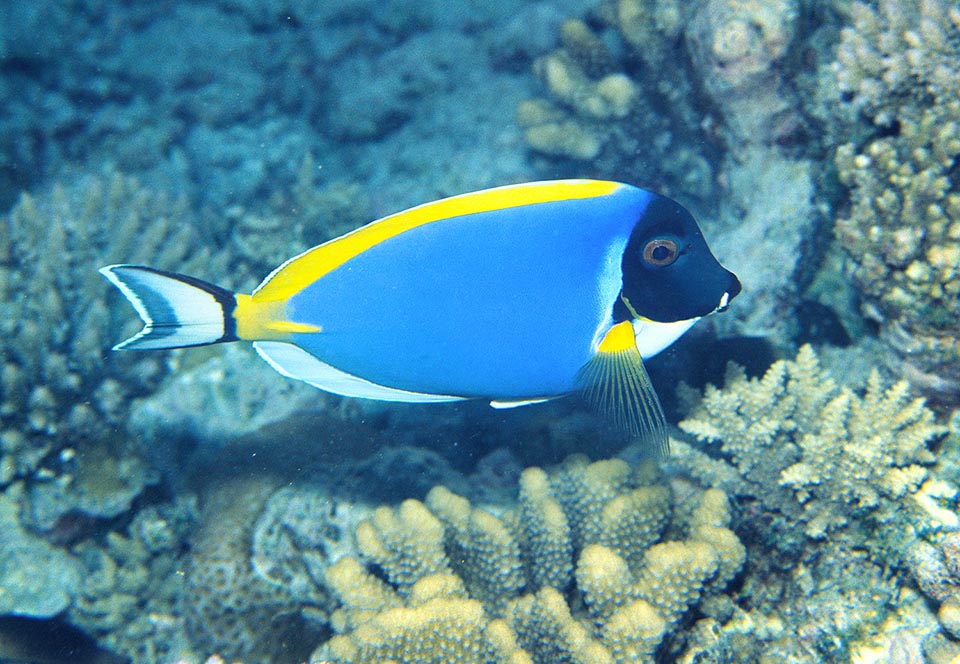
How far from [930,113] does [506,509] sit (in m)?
2.68

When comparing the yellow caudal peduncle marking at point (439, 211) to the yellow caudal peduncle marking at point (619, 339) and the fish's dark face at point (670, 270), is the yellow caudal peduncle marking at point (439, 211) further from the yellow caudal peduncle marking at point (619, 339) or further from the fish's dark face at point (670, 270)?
the yellow caudal peduncle marking at point (619, 339)

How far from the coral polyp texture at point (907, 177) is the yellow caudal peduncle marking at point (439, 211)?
1725 millimetres

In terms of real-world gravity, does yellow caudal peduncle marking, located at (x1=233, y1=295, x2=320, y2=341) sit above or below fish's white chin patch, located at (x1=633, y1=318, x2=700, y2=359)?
above

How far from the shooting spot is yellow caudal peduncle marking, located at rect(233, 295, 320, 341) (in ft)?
6.36

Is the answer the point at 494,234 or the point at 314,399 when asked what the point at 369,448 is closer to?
the point at 314,399

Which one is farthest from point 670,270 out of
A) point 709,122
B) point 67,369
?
point 67,369

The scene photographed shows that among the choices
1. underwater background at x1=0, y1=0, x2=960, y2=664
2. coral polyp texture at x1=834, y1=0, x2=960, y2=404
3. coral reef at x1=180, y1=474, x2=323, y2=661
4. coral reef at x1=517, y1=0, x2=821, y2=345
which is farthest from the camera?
coral reef at x1=517, y1=0, x2=821, y2=345

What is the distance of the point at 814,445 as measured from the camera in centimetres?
248

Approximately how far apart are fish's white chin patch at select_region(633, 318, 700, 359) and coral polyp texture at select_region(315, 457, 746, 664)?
0.73 metres

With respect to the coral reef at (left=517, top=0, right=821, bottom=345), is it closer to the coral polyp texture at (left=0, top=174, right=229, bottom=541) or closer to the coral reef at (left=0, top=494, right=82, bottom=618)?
the coral polyp texture at (left=0, top=174, right=229, bottom=541)

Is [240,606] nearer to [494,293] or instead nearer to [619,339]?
[494,293]

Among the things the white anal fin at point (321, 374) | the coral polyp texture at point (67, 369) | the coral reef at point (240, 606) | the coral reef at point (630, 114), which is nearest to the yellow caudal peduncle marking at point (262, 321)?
the white anal fin at point (321, 374)

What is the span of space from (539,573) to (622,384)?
1057mm

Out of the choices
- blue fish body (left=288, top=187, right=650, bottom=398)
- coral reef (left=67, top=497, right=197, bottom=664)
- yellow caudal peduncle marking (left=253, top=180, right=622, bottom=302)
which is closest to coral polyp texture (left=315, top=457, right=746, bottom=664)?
blue fish body (left=288, top=187, right=650, bottom=398)
